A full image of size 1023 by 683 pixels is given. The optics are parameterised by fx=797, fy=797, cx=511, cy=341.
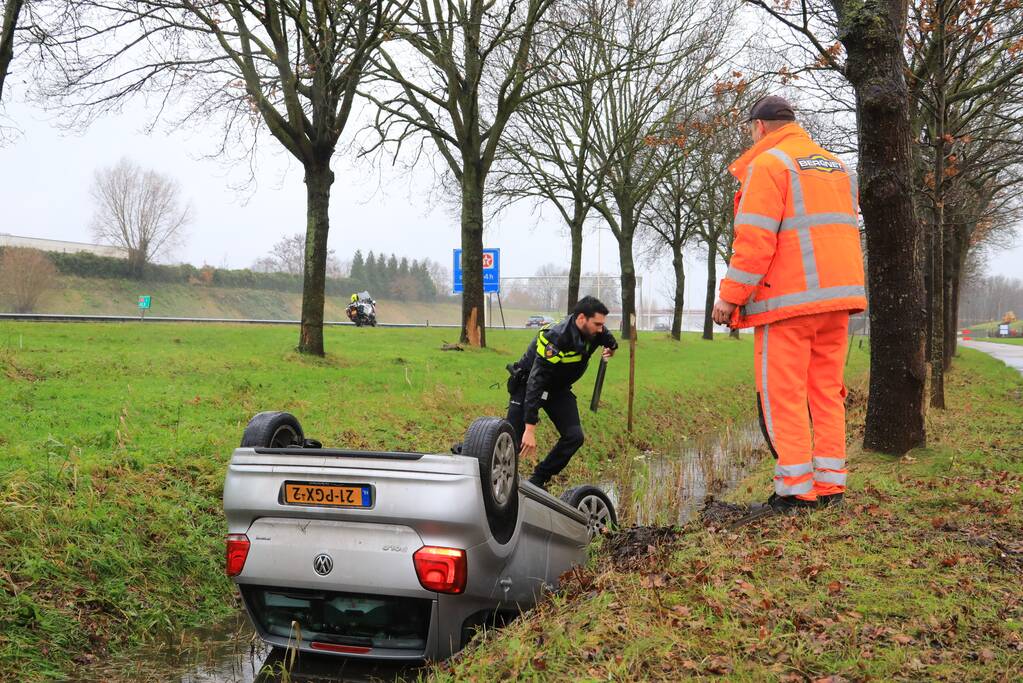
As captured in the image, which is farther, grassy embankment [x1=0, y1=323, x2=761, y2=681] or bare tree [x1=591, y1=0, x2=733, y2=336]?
bare tree [x1=591, y1=0, x2=733, y2=336]

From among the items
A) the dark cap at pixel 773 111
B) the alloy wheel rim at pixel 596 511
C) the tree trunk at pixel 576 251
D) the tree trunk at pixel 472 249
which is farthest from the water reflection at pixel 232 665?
the tree trunk at pixel 576 251

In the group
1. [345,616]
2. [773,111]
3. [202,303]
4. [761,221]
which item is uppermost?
[773,111]

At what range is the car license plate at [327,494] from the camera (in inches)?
131

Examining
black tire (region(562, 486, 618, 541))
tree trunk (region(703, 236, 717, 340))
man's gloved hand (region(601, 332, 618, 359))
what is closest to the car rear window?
black tire (region(562, 486, 618, 541))

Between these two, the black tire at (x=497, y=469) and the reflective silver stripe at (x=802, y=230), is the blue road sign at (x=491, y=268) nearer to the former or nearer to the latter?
the reflective silver stripe at (x=802, y=230)

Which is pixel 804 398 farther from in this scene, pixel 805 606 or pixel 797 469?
pixel 805 606

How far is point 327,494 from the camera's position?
3377 millimetres

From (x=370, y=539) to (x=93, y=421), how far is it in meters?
4.88

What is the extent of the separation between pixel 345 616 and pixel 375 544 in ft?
1.33

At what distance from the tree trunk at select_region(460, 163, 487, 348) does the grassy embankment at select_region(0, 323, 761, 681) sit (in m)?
2.36

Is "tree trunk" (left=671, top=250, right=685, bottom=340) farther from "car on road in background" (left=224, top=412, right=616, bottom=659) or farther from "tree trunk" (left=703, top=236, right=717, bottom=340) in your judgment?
"car on road in background" (left=224, top=412, right=616, bottom=659)

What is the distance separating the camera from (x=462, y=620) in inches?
134

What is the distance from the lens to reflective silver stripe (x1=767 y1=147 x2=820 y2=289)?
462cm

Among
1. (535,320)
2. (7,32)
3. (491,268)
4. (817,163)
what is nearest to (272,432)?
(817,163)
